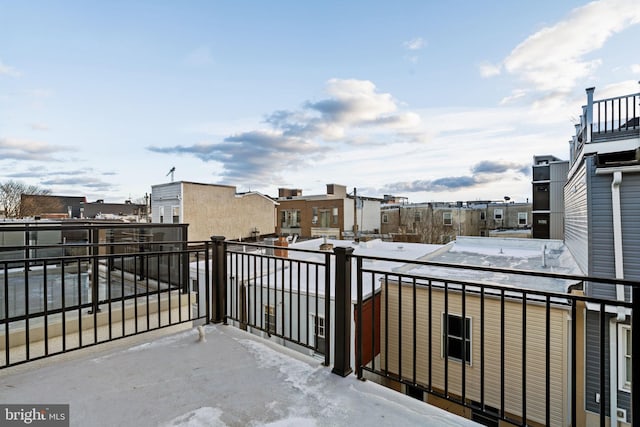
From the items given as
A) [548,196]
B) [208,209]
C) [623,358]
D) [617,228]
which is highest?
[548,196]

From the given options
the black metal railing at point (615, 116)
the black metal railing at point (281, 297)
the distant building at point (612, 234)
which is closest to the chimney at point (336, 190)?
the black metal railing at point (281, 297)

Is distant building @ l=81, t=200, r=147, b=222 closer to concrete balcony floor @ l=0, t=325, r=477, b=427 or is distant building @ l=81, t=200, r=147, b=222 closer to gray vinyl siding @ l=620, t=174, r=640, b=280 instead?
concrete balcony floor @ l=0, t=325, r=477, b=427

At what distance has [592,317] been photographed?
5.53 metres

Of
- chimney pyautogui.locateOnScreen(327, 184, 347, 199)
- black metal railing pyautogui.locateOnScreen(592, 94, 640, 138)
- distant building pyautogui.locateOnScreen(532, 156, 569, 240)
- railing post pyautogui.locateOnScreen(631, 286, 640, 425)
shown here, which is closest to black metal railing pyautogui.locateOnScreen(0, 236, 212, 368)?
railing post pyautogui.locateOnScreen(631, 286, 640, 425)

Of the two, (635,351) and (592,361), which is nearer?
(635,351)

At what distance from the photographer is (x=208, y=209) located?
1647 cm

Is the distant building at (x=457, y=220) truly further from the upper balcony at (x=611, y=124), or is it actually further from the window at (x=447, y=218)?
the upper balcony at (x=611, y=124)

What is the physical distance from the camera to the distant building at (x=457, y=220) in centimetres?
2200

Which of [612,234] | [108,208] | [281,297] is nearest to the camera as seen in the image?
[281,297]

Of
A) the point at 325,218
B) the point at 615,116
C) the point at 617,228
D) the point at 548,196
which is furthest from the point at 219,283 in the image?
the point at 325,218

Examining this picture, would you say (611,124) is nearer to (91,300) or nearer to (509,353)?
(509,353)

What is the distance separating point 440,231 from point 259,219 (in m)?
13.2

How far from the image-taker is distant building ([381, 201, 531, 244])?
22000mm

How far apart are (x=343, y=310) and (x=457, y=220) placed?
2267 cm
